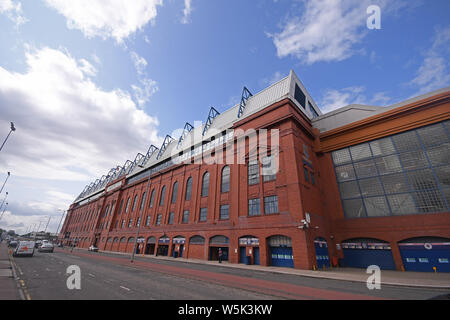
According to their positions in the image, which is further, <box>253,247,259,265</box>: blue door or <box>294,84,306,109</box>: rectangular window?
<box>294,84,306,109</box>: rectangular window

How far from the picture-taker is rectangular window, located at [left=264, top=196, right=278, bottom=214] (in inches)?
916

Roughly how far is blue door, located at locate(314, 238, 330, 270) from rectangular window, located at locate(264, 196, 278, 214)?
5.36m

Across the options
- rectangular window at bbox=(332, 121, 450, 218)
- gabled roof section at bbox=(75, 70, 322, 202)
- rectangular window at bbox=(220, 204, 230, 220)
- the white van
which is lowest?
the white van

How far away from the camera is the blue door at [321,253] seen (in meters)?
20.4

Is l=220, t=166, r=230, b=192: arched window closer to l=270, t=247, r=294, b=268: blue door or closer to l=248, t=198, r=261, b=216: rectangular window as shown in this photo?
l=248, t=198, r=261, b=216: rectangular window

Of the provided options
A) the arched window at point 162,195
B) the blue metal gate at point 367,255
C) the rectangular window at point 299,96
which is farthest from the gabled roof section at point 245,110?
the blue metal gate at point 367,255

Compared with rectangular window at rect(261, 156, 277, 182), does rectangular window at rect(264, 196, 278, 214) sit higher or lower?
lower

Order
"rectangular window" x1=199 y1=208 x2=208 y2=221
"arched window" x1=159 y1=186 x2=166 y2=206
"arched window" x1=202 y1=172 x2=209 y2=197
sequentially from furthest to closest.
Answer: "arched window" x1=159 y1=186 x2=166 y2=206 → "arched window" x1=202 y1=172 x2=209 y2=197 → "rectangular window" x1=199 y1=208 x2=208 y2=221

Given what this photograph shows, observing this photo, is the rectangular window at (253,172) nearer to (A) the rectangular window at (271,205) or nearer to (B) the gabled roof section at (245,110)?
(A) the rectangular window at (271,205)

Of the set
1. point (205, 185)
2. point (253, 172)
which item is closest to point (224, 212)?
point (205, 185)

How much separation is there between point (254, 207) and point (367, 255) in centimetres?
1323

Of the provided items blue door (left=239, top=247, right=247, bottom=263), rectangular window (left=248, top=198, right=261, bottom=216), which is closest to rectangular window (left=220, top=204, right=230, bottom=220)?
rectangular window (left=248, top=198, right=261, bottom=216)

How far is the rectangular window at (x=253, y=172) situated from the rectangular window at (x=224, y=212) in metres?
5.36
